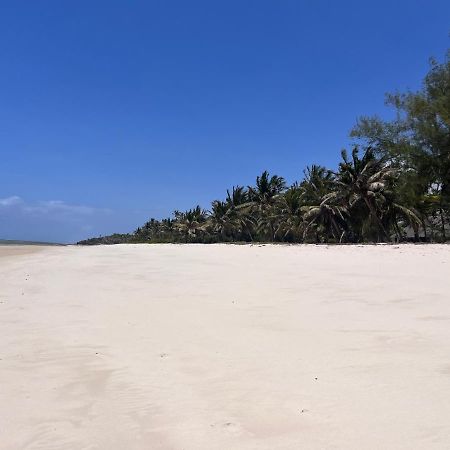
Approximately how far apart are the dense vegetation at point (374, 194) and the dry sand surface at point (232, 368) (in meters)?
20.1

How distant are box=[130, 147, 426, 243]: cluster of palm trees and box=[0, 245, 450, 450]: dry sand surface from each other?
2798 cm

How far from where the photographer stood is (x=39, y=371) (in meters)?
4.20

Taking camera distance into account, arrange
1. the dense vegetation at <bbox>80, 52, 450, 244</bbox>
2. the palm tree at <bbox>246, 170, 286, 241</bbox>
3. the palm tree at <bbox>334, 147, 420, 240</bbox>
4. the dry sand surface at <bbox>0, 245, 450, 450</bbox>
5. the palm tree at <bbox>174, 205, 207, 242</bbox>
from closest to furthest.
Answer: the dry sand surface at <bbox>0, 245, 450, 450</bbox> → the dense vegetation at <bbox>80, 52, 450, 244</bbox> → the palm tree at <bbox>334, 147, 420, 240</bbox> → the palm tree at <bbox>246, 170, 286, 241</bbox> → the palm tree at <bbox>174, 205, 207, 242</bbox>

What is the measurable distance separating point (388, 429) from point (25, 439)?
2.42 m

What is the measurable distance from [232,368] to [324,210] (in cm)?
4015

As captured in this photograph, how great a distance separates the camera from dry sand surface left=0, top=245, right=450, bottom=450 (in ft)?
9.47

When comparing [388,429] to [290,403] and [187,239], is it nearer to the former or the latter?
[290,403]

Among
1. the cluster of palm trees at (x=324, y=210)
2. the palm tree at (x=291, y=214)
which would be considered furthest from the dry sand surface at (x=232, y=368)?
the palm tree at (x=291, y=214)

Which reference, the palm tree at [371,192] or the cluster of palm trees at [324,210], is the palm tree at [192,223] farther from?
the palm tree at [371,192]

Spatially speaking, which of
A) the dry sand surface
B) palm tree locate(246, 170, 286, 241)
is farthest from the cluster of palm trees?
the dry sand surface

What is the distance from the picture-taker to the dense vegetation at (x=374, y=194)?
988 inches

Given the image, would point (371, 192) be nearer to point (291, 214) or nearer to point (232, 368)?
point (291, 214)

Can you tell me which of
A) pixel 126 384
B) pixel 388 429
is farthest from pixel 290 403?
pixel 126 384

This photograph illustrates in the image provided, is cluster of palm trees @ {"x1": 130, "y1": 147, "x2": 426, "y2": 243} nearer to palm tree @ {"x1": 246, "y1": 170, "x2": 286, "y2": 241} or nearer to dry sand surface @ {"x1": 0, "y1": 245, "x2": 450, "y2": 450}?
palm tree @ {"x1": 246, "y1": 170, "x2": 286, "y2": 241}
